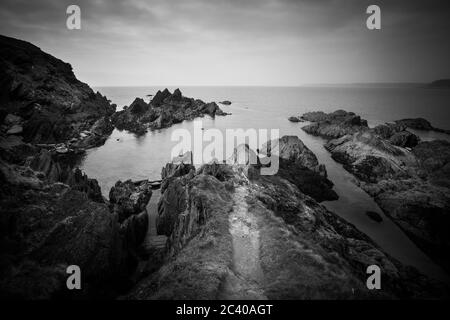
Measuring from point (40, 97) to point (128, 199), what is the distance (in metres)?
65.3

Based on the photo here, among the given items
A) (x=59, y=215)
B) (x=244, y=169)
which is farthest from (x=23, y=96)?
(x=244, y=169)

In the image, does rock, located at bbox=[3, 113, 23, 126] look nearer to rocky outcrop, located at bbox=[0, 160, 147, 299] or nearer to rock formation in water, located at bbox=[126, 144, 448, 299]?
rocky outcrop, located at bbox=[0, 160, 147, 299]

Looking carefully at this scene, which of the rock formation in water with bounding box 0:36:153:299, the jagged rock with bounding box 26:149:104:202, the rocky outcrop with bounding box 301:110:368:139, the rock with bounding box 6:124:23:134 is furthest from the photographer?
the rocky outcrop with bounding box 301:110:368:139

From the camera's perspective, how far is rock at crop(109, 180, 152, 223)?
102 ft

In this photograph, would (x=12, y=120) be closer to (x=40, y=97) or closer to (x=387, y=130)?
(x=40, y=97)

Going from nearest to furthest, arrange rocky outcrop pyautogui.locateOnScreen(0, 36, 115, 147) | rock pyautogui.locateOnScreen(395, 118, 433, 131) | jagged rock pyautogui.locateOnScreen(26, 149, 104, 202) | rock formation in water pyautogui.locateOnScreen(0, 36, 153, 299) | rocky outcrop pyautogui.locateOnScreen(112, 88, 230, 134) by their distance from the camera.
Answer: rock formation in water pyautogui.locateOnScreen(0, 36, 153, 299)
jagged rock pyautogui.locateOnScreen(26, 149, 104, 202)
rocky outcrop pyautogui.locateOnScreen(0, 36, 115, 147)
rock pyautogui.locateOnScreen(395, 118, 433, 131)
rocky outcrop pyautogui.locateOnScreen(112, 88, 230, 134)

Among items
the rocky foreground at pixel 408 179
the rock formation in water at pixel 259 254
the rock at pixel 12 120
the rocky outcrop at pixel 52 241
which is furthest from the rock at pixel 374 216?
the rock at pixel 12 120

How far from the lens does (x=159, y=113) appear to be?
10794cm

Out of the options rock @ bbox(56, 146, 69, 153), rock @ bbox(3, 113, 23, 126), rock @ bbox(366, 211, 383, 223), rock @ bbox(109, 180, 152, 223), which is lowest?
rock @ bbox(366, 211, 383, 223)

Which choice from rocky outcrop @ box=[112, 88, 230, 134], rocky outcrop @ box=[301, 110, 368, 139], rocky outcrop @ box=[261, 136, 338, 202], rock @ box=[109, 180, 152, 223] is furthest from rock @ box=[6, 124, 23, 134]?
rocky outcrop @ box=[301, 110, 368, 139]

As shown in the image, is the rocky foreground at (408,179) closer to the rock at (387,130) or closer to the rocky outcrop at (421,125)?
the rock at (387,130)

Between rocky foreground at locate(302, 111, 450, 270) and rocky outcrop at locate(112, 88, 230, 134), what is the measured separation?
68861 millimetres

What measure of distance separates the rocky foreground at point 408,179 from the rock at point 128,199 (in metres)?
36.8

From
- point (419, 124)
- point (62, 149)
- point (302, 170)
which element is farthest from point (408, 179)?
point (62, 149)
